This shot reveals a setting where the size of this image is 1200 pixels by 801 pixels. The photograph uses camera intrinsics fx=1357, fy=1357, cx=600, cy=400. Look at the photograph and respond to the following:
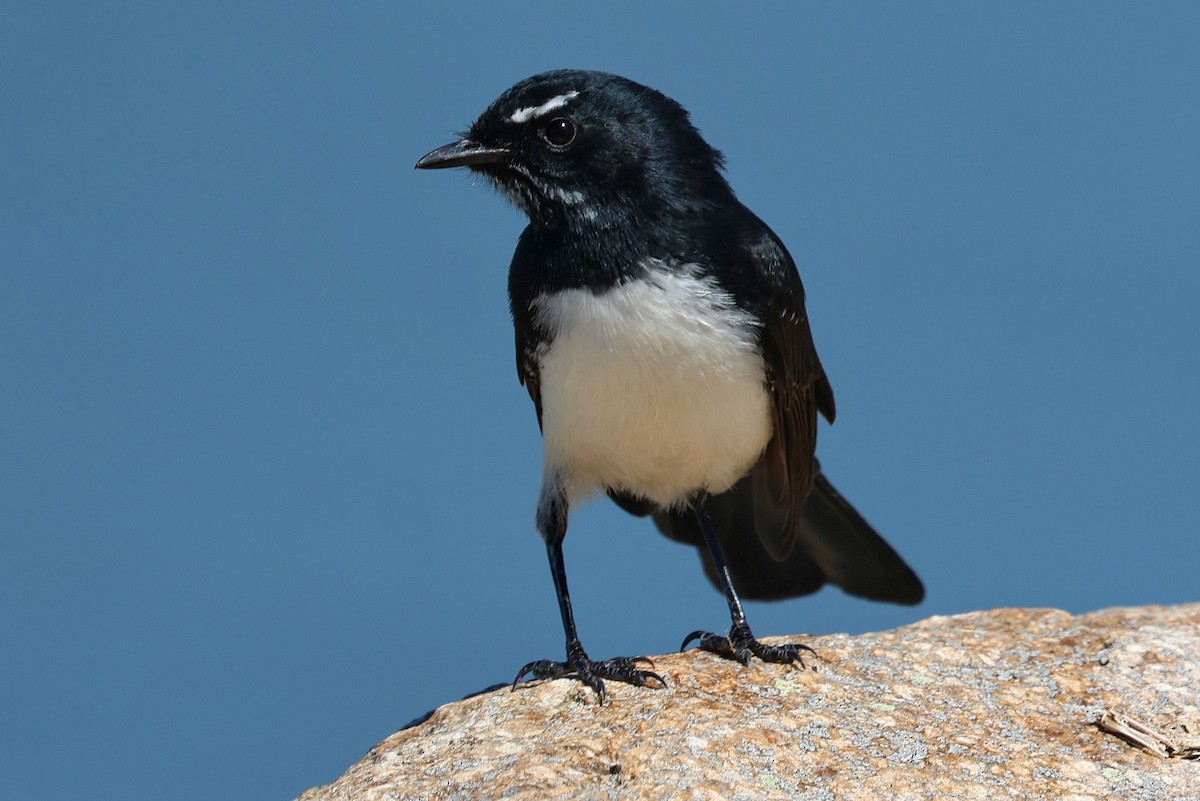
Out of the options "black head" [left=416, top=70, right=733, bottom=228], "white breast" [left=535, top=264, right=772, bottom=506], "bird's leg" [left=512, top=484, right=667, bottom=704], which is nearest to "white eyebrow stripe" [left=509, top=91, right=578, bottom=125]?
"black head" [left=416, top=70, right=733, bottom=228]

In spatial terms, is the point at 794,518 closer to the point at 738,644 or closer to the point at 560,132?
the point at 738,644

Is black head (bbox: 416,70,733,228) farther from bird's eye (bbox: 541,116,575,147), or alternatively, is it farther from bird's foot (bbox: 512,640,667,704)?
bird's foot (bbox: 512,640,667,704)

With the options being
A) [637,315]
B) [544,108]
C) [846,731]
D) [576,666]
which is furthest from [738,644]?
[544,108]

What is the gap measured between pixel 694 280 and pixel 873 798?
2332mm

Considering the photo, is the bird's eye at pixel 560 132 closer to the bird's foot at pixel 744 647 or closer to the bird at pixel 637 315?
the bird at pixel 637 315

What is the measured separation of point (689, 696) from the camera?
16.9ft

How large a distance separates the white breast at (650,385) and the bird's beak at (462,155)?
2.37 ft

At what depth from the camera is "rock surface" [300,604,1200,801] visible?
4.49 m

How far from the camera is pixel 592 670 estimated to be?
5.39 meters

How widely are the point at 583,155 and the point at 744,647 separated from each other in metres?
2.26

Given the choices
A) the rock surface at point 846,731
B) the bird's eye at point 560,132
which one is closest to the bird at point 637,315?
the bird's eye at point 560,132

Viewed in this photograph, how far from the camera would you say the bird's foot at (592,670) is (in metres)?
5.30

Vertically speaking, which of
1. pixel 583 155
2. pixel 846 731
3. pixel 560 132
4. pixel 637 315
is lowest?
pixel 846 731

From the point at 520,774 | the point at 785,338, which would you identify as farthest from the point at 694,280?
the point at 520,774
